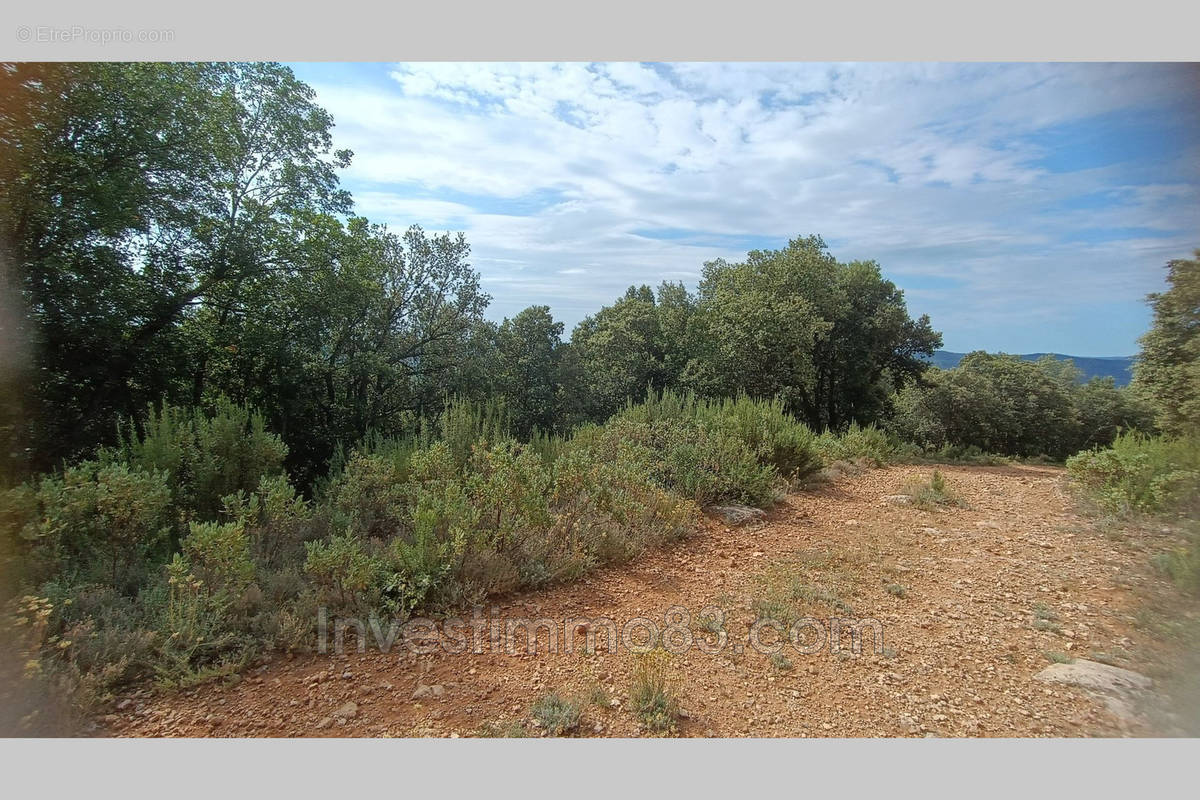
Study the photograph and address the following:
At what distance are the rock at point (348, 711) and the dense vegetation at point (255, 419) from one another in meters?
0.51

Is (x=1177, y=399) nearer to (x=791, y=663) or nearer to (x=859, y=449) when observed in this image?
(x=791, y=663)

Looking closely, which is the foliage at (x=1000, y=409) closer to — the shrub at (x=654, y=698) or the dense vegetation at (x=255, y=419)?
the dense vegetation at (x=255, y=419)

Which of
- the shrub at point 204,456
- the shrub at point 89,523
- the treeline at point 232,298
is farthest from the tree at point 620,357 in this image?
the shrub at point 89,523

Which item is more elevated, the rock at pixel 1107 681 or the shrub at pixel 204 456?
the shrub at pixel 204 456

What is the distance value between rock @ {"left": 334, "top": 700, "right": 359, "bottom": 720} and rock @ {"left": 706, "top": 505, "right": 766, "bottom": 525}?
3.43 m

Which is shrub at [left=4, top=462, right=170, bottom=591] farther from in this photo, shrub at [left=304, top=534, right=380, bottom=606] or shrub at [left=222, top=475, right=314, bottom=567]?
shrub at [left=304, top=534, right=380, bottom=606]

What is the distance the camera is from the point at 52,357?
439cm

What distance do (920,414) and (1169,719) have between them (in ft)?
49.8

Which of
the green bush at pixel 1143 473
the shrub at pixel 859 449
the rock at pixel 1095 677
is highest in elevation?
the green bush at pixel 1143 473

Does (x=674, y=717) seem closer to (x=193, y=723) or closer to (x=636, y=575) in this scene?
(x=636, y=575)

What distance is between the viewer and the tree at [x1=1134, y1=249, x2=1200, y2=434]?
2539 millimetres

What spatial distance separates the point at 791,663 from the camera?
2.58 meters

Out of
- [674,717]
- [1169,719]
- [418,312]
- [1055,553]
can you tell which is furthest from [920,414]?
[674,717]

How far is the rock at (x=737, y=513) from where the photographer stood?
4.84 meters
